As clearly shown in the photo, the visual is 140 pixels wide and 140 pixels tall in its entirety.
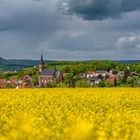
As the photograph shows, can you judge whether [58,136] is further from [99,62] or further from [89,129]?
[99,62]

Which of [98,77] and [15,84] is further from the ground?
[98,77]

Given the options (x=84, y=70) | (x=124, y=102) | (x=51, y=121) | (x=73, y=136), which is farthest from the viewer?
(x=84, y=70)

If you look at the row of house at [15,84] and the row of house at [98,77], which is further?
the row of house at [98,77]

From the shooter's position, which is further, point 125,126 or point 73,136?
point 125,126

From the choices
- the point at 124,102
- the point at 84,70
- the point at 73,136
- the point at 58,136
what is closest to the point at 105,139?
the point at 58,136

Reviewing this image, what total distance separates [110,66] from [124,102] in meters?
137

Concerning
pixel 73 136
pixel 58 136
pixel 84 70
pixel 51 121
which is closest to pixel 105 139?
pixel 58 136

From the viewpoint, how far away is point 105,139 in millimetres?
7535

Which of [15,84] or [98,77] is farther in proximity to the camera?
[98,77]

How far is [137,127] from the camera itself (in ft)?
31.8

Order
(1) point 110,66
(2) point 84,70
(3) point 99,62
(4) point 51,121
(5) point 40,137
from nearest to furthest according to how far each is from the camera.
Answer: (5) point 40,137 < (4) point 51,121 < (2) point 84,70 < (1) point 110,66 < (3) point 99,62

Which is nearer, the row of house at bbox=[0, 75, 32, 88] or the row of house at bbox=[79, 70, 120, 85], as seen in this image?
the row of house at bbox=[0, 75, 32, 88]

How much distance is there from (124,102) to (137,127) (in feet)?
33.2

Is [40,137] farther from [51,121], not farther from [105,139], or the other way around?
[51,121]
